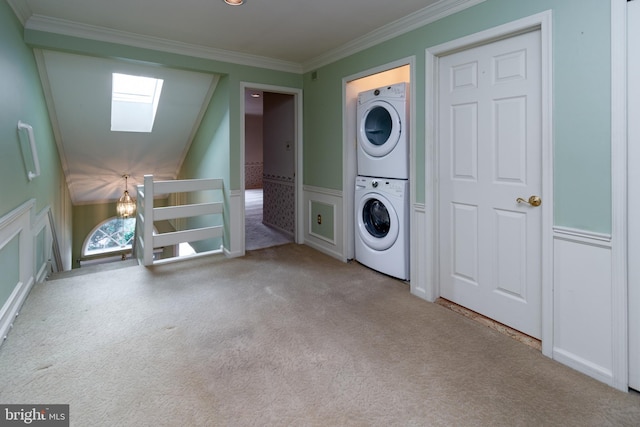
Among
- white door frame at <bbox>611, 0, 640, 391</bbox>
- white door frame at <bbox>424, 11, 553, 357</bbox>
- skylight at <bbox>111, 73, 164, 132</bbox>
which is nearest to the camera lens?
white door frame at <bbox>611, 0, 640, 391</bbox>

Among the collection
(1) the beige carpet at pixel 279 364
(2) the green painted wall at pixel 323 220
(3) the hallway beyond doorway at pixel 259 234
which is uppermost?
(2) the green painted wall at pixel 323 220

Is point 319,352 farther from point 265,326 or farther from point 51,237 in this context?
point 51,237

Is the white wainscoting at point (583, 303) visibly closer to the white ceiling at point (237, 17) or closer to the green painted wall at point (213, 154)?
the white ceiling at point (237, 17)

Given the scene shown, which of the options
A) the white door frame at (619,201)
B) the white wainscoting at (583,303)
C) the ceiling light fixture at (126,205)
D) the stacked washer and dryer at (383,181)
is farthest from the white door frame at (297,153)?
the white door frame at (619,201)

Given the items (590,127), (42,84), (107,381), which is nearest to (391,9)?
(590,127)

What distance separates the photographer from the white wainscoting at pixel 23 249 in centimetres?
225

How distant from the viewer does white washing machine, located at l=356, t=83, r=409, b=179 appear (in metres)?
3.12

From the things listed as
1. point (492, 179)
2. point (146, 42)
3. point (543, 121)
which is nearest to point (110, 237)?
point (146, 42)

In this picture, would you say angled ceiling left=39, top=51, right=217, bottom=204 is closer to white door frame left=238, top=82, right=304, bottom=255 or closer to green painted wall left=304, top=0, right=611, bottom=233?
white door frame left=238, top=82, right=304, bottom=255

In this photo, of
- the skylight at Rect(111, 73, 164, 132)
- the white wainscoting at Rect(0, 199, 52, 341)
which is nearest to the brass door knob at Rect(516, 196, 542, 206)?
the white wainscoting at Rect(0, 199, 52, 341)

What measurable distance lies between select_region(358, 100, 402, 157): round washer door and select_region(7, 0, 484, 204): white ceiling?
0.61 meters

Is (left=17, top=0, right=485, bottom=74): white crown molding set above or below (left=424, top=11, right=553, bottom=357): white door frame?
above

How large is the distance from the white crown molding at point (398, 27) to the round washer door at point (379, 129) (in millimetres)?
562

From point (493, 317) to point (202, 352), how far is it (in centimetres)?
193
